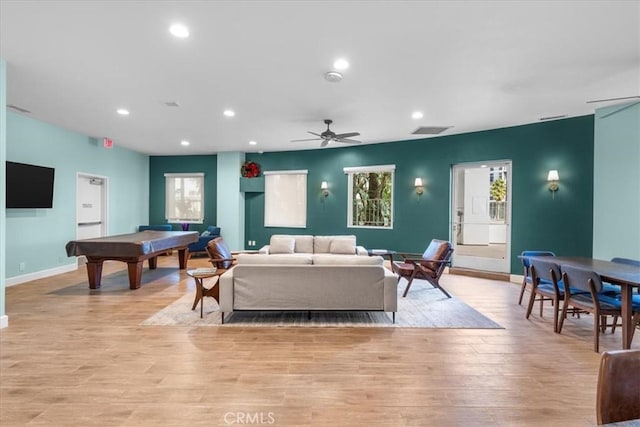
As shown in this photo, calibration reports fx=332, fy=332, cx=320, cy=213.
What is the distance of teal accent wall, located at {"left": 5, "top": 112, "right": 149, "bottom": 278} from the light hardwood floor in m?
2.18

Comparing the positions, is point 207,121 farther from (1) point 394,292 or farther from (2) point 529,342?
(2) point 529,342

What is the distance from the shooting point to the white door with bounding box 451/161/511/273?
6.62 meters

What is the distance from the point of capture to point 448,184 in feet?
23.5

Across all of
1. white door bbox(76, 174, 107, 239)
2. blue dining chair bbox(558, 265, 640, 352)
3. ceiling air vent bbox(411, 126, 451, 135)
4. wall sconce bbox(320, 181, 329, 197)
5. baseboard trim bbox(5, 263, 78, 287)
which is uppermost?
ceiling air vent bbox(411, 126, 451, 135)

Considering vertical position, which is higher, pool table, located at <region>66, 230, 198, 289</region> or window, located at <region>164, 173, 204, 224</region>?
window, located at <region>164, 173, 204, 224</region>

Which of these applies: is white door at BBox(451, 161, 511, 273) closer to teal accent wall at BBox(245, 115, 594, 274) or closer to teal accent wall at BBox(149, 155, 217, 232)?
teal accent wall at BBox(245, 115, 594, 274)

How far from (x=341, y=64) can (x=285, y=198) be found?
585cm

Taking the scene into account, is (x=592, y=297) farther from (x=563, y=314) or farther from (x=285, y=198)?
(x=285, y=198)

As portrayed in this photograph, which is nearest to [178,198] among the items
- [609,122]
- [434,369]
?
[434,369]

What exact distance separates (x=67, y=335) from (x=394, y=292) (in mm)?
3558

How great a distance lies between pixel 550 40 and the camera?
118 inches

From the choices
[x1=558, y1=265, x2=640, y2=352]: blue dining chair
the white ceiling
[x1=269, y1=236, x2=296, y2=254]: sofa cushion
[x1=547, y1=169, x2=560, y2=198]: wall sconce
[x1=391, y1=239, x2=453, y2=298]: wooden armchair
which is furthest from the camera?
[x1=269, y1=236, x2=296, y2=254]: sofa cushion

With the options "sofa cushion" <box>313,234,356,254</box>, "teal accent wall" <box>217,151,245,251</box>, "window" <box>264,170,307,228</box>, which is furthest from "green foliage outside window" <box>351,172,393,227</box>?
"teal accent wall" <box>217,151,245,251</box>

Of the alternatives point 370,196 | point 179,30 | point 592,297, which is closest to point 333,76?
point 179,30
